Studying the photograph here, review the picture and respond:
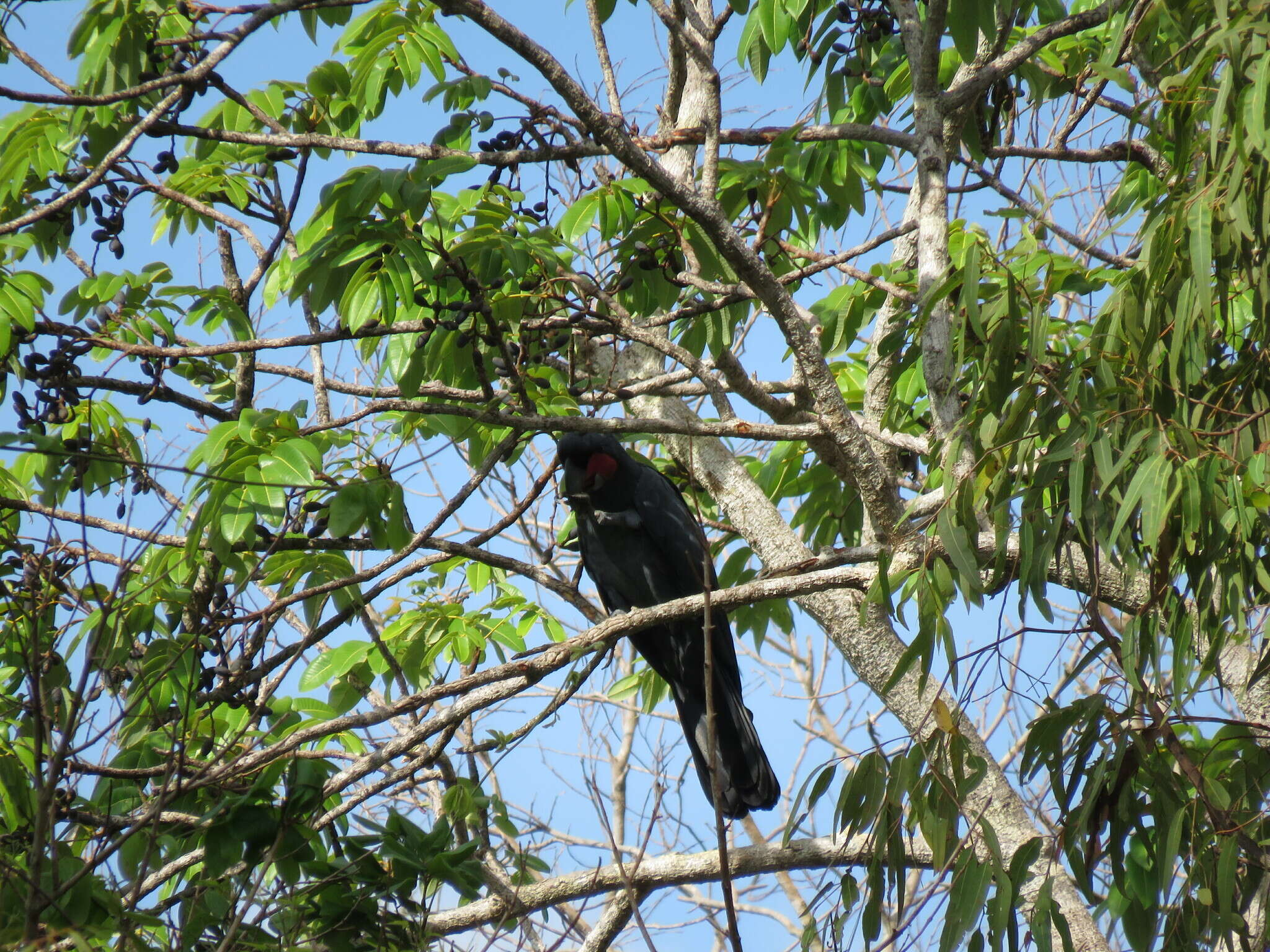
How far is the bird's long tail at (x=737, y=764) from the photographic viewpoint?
3.83 m

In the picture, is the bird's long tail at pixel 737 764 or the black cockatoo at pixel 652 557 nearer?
the bird's long tail at pixel 737 764

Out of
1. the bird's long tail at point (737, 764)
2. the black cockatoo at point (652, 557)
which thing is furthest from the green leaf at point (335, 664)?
the bird's long tail at point (737, 764)

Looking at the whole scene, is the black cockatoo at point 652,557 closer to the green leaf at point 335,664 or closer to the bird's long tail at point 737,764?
the bird's long tail at point 737,764

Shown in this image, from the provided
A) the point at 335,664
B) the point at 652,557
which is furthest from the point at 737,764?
the point at 335,664

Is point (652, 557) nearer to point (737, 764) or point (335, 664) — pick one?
point (737, 764)

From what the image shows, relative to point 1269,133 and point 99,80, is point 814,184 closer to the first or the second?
point 1269,133

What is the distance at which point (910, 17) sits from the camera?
3240 mm

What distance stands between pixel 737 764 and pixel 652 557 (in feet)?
3.10

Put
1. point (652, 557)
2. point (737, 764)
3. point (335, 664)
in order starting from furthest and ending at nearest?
1. point (652, 557)
2. point (737, 764)
3. point (335, 664)

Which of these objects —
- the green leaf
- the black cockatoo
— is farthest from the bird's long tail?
the green leaf

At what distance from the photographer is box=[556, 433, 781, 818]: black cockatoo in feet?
13.4

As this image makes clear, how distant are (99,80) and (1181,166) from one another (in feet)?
9.00

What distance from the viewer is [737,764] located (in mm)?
3891

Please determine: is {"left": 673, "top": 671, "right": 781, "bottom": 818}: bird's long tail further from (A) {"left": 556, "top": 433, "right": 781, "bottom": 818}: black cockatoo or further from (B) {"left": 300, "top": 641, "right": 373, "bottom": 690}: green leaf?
(B) {"left": 300, "top": 641, "right": 373, "bottom": 690}: green leaf
